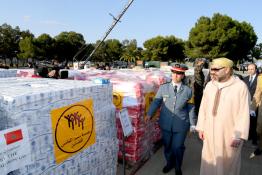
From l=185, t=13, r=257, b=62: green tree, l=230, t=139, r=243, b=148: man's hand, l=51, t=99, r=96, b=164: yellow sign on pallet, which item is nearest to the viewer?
l=51, t=99, r=96, b=164: yellow sign on pallet

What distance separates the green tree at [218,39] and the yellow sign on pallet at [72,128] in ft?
135

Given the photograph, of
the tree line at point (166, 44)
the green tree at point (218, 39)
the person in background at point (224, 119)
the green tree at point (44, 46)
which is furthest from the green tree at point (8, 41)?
the person in background at point (224, 119)

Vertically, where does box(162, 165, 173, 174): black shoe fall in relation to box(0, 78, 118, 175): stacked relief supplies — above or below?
below

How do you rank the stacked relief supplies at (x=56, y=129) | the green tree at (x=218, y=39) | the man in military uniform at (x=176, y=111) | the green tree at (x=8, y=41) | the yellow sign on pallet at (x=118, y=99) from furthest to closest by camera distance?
the green tree at (x=8, y=41) < the green tree at (x=218, y=39) < the yellow sign on pallet at (x=118, y=99) < the man in military uniform at (x=176, y=111) < the stacked relief supplies at (x=56, y=129)

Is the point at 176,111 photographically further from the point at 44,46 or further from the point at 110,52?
the point at 110,52

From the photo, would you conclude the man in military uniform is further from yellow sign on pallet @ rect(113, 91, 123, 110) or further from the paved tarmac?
yellow sign on pallet @ rect(113, 91, 123, 110)

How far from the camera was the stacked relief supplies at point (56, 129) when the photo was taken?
1970 millimetres

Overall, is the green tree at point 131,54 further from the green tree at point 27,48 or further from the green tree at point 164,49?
the green tree at point 27,48

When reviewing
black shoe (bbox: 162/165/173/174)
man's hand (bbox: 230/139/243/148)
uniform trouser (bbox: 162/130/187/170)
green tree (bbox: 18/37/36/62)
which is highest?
green tree (bbox: 18/37/36/62)

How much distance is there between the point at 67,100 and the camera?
2.55 metres

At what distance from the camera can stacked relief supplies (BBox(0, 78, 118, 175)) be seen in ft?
6.46

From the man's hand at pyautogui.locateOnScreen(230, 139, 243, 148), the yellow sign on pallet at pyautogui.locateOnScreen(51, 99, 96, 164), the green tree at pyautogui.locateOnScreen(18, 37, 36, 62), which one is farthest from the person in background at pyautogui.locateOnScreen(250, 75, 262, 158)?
the green tree at pyautogui.locateOnScreen(18, 37, 36, 62)

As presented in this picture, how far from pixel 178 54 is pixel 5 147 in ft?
215

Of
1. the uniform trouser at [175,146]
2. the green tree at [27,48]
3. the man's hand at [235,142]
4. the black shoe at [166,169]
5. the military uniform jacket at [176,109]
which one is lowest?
the black shoe at [166,169]
